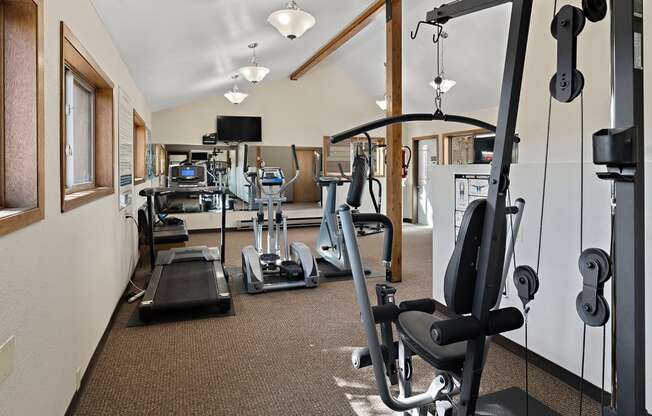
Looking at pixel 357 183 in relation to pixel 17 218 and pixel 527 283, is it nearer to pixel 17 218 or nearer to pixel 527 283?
pixel 527 283

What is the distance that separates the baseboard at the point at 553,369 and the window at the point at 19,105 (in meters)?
2.79

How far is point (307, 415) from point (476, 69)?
6138mm

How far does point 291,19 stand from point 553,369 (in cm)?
351

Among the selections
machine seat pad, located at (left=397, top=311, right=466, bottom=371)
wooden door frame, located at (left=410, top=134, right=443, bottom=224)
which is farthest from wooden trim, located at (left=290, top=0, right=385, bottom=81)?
machine seat pad, located at (left=397, top=311, right=466, bottom=371)

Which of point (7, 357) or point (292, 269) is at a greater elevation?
point (7, 357)

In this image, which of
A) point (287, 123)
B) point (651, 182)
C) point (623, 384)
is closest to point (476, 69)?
point (287, 123)

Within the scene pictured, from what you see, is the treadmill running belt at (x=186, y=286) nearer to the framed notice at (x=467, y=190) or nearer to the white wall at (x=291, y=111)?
the framed notice at (x=467, y=190)

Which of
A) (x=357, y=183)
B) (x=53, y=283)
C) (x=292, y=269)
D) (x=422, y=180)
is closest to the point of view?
(x=53, y=283)

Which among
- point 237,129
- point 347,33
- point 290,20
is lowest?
point 237,129

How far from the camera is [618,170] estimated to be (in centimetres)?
128

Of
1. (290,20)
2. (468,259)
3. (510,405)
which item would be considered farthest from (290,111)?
(468,259)

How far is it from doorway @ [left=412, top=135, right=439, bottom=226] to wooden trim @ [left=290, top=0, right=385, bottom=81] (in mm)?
3164

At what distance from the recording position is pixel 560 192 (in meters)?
2.47

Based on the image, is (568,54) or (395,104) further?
(395,104)
